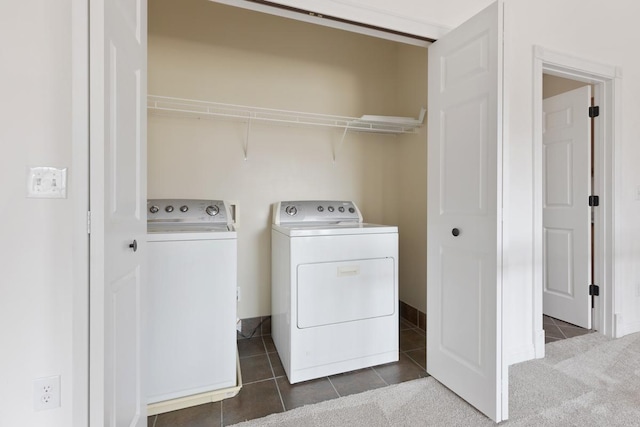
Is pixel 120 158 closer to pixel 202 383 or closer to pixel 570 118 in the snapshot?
pixel 202 383

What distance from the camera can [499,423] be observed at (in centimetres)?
138

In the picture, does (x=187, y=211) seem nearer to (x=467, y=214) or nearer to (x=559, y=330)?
(x=467, y=214)

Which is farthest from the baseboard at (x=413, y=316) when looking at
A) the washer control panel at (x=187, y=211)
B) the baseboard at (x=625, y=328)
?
the washer control panel at (x=187, y=211)

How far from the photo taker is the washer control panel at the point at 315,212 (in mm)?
2230

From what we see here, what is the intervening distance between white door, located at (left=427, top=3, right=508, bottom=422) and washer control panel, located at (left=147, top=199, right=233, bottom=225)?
137 centimetres

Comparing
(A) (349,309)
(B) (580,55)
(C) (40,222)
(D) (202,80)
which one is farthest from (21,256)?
(B) (580,55)

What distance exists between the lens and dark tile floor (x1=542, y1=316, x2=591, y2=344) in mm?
2309

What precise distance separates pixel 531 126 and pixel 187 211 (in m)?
2.36

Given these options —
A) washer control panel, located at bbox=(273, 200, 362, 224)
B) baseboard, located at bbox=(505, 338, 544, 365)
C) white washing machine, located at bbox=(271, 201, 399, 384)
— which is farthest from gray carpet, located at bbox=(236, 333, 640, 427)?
washer control panel, located at bbox=(273, 200, 362, 224)

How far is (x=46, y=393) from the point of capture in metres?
0.97

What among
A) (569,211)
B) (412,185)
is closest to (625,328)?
(569,211)

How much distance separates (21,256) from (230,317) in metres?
0.92

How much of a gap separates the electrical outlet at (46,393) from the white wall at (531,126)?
7.14 feet

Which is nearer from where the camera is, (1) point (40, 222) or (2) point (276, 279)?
(1) point (40, 222)
